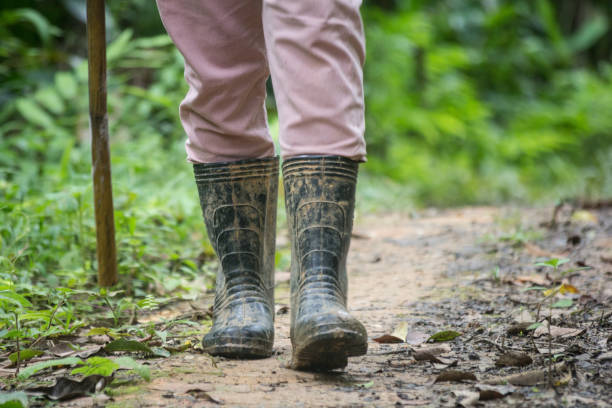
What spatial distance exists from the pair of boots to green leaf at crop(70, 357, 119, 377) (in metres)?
0.30

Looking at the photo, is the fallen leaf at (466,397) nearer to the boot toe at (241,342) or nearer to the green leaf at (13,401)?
the boot toe at (241,342)

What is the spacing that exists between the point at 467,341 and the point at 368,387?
0.41 meters

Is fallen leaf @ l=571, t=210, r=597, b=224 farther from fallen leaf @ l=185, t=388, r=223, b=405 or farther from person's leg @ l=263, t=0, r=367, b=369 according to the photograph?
fallen leaf @ l=185, t=388, r=223, b=405

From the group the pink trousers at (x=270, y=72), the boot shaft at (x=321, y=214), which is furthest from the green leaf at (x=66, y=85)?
the boot shaft at (x=321, y=214)

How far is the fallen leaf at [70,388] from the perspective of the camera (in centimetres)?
104

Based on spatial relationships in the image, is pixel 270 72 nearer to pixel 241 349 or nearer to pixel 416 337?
pixel 241 349

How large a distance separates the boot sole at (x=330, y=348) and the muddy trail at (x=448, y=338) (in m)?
0.03

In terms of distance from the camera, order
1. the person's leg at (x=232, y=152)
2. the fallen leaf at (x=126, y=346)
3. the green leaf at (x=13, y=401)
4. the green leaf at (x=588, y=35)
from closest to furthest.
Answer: the green leaf at (x=13, y=401) < the fallen leaf at (x=126, y=346) < the person's leg at (x=232, y=152) < the green leaf at (x=588, y=35)

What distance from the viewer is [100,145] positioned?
175cm

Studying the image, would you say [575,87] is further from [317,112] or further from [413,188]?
[317,112]

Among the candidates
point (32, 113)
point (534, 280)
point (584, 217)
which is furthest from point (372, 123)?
point (534, 280)

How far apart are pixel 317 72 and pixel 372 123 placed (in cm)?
480

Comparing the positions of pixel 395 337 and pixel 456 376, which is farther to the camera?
pixel 395 337

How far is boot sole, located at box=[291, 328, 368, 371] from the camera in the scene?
44.4 inches
